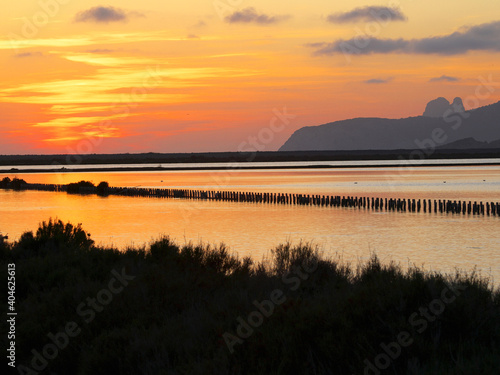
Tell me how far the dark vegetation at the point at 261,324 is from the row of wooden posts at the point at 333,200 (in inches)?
1223

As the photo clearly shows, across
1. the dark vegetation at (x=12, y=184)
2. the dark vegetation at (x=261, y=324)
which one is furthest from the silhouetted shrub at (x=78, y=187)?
the dark vegetation at (x=261, y=324)

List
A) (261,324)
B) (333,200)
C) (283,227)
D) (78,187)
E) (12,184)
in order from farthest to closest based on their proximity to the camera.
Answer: (12,184), (78,187), (333,200), (283,227), (261,324)

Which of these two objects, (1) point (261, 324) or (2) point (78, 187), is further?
(2) point (78, 187)

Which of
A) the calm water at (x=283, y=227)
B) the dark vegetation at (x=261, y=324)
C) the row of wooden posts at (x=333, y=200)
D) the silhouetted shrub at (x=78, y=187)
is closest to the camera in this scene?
the dark vegetation at (x=261, y=324)

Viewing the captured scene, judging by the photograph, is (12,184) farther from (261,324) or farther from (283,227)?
(261,324)

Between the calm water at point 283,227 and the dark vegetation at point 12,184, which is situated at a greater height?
the dark vegetation at point 12,184

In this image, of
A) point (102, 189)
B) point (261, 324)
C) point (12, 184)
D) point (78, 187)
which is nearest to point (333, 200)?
point (102, 189)

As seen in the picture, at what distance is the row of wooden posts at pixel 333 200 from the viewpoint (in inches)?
1709

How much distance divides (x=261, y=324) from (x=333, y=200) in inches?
1609

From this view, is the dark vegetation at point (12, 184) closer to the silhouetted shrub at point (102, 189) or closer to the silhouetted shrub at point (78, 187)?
the silhouetted shrub at point (78, 187)

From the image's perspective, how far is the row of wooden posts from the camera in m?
43.4

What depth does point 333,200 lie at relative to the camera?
50.1 m

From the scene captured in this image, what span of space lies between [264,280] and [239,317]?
3.22 meters

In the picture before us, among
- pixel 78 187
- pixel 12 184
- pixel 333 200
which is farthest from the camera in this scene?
pixel 12 184
